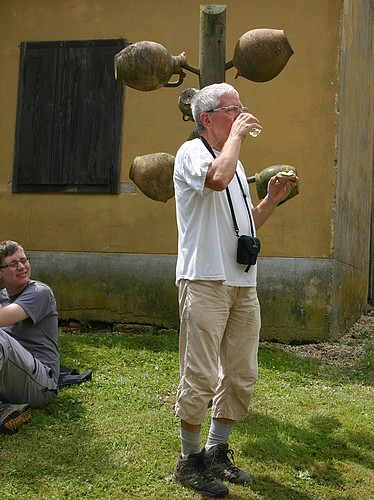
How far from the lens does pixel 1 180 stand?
8242mm

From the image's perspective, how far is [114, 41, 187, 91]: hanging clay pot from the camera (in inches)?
177

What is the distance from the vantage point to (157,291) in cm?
769

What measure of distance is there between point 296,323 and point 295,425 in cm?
257

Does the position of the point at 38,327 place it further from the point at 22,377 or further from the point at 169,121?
the point at 169,121

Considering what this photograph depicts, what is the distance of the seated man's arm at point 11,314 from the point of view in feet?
14.9

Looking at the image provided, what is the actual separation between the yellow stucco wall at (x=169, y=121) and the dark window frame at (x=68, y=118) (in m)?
0.11

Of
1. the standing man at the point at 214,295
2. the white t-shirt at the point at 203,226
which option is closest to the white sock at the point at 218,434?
the standing man at the point at 214,295

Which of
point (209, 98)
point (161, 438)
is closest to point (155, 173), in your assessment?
point (209, 98)

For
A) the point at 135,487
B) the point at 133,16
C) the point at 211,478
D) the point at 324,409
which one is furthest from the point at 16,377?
the point at 133,16

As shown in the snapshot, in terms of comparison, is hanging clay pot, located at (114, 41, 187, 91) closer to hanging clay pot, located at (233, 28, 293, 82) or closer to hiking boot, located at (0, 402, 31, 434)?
hanging clay pot, located at (233, 28, 293, 82)

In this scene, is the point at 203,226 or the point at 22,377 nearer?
the point at 203,226

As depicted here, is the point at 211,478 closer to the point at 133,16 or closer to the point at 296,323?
the point at 296,323

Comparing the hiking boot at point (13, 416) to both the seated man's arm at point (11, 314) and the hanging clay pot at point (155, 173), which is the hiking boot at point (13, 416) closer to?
the seated man's arm at point (11, 314)

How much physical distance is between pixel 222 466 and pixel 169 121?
477cm
